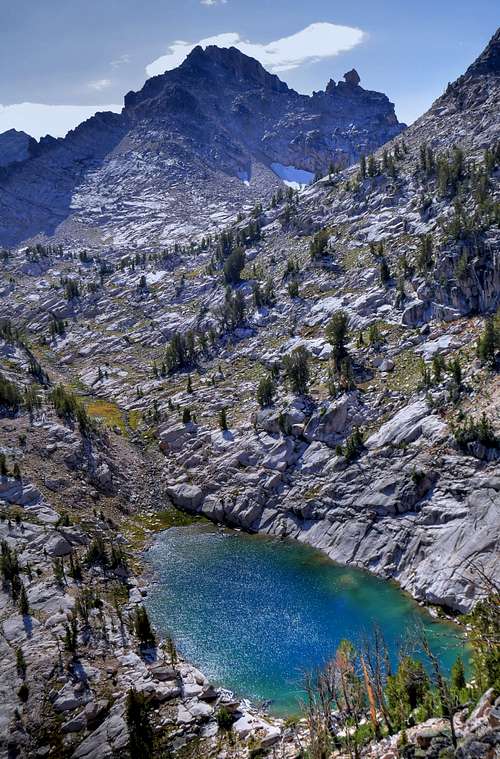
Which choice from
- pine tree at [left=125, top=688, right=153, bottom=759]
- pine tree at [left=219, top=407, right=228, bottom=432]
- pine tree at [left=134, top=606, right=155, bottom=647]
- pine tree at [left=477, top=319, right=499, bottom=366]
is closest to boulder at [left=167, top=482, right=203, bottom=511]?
pine tree at [left=219, top=407, right=228, bottom=432]

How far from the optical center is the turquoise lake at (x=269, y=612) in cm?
4481

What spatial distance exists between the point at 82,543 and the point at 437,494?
37445mm

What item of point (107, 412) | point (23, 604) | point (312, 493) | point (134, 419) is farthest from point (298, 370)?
point (23, 604)

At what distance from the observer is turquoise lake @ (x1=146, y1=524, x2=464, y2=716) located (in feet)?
147

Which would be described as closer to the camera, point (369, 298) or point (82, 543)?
point (82, 543)

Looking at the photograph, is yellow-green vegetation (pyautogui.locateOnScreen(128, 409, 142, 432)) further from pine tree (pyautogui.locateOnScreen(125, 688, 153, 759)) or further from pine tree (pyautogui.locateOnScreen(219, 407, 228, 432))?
pine tree (pyautogui.locateOnScreen(125, 688, 153, 759))

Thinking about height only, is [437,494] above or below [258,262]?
below

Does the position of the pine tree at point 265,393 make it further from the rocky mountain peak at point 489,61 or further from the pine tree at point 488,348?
the rocky mountain peak at point 489,61

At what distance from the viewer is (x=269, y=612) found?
53188mm

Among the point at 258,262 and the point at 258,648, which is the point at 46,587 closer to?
the point at 258,648

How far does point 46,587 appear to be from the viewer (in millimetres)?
51531

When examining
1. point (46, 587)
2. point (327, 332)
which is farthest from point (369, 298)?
point (46, 587)

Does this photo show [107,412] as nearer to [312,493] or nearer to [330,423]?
[330,423]

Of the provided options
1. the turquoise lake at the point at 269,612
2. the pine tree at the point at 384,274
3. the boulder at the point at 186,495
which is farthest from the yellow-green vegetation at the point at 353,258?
the turquoise lake at the point at 269,612
